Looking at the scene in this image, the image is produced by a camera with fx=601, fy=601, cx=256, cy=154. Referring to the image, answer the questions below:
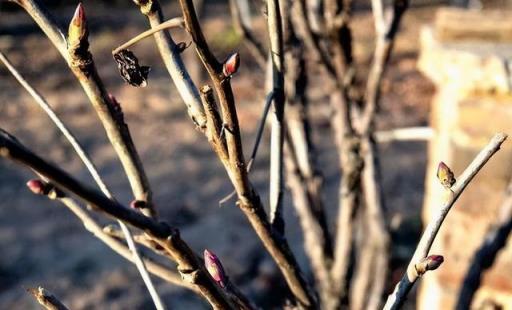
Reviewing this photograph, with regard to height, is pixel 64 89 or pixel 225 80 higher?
pixel 64 89

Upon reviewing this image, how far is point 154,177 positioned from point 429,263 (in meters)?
4.52

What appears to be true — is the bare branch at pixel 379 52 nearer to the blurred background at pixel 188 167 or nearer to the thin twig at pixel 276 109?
the blurred background at pixel 188 167

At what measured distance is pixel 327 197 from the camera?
184 inches

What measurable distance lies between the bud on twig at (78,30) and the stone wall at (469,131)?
1074mm

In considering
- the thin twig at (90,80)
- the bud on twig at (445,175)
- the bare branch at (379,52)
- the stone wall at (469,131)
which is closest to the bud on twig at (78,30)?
the thin twig at (90,80)

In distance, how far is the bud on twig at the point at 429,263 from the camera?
71 centimetres

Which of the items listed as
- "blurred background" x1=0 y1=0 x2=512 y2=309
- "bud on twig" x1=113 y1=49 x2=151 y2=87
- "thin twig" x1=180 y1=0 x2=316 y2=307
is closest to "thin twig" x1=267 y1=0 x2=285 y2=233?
"thin twig" x1=180 y1=0 x2=316 y2=307

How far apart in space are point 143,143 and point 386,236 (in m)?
4.30

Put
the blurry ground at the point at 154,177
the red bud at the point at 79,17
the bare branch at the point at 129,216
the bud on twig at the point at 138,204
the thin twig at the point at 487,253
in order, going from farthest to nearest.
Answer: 1. the blurry ground at the point at 154,177
2. the thin twig at the point at 487,253
3. the bud on twig at the point at 138,204
4. the red bud at the point at 79,17
5. the bare branch at the point at 129,216

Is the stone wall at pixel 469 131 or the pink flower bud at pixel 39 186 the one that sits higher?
the pink flower bud at pixel 39 186

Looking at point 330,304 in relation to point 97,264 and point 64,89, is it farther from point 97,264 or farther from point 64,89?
point 64,89

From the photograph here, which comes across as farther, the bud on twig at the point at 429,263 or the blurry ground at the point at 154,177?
the blurry ground at the point at 154,177

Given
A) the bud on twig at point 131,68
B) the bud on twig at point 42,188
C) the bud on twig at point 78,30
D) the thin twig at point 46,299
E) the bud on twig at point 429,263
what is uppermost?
the bud on twig at point 78,30

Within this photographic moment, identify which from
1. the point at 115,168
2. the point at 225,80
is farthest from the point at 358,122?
the point at 115,168
